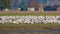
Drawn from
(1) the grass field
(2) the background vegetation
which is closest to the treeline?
(2) the background vegetation

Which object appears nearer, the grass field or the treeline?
the grass field

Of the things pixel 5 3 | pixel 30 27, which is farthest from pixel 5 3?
pixel 30 27

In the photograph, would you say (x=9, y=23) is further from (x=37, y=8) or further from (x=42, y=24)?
(x=37, y=8)

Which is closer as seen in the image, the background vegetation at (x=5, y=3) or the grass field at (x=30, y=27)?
the grass field at (x=30, y=27)

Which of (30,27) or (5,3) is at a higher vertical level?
(5,3)

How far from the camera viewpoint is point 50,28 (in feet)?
45.4

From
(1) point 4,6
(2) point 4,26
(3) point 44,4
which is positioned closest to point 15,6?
(1) point 4,6

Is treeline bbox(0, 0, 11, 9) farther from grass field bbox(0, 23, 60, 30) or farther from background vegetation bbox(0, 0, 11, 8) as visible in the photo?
grass field bbox(0, 23, 60, 30)

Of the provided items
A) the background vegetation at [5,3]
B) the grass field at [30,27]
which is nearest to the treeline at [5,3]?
the background vegetation at [5,3]

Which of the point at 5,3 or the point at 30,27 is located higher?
the point at 5,3

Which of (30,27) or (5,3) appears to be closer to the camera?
(30,27)

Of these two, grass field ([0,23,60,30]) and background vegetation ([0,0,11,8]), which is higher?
background vegetation ([0,0,11,8])

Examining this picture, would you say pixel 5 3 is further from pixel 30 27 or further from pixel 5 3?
pixel 30 27

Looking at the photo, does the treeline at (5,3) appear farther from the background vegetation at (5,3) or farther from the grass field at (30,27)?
the grass field at (30,27)
